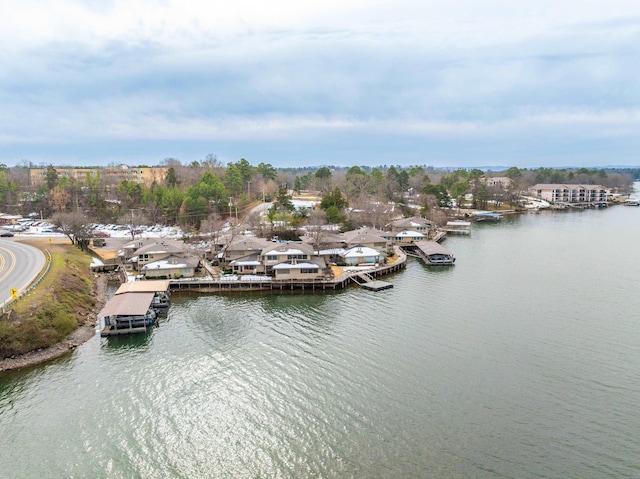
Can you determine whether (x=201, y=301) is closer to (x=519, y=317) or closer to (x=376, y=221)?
(x=519, y=317)

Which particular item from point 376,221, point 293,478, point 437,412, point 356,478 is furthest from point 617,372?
point 376,221

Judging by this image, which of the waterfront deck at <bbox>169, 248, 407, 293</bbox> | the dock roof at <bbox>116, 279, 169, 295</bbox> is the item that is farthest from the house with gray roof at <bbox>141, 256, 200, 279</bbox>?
the dock roof at <bbox>116, 279, 169, 295</bbox>

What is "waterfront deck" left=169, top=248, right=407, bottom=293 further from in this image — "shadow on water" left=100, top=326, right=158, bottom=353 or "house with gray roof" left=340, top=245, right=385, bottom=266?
"shadow on water" left=100, top=326, right=158, bottom=353

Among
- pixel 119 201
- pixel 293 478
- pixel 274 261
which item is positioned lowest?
pixel 293 478

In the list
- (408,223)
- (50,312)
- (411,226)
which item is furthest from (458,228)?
(50,312)

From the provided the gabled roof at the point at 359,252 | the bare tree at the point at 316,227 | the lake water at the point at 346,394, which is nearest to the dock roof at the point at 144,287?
the lake water at the point at 346,394

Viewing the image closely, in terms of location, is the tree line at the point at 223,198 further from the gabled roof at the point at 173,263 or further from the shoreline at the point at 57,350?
the shoreline at the point at 57,350
